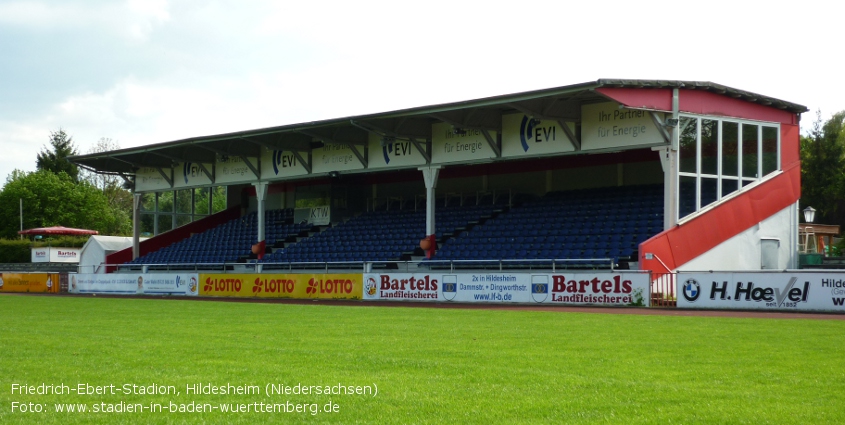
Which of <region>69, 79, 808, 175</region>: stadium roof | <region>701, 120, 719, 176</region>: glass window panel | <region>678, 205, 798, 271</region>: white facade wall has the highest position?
<region>69, 79, 808, 175</region>: stadium roof

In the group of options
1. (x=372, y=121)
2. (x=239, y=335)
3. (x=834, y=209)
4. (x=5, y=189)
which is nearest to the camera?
Answer: (x=239, y=335)

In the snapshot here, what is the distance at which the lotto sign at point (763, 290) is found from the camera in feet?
72.8

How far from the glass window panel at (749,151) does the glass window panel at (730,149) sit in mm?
446

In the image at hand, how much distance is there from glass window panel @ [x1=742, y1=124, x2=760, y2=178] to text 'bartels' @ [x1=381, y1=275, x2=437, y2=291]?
11480 mm

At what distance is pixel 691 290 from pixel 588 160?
13366 mm

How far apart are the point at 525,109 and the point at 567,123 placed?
234 centimetres

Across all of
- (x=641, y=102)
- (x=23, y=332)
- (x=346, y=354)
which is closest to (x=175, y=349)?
(x=346, y=354)

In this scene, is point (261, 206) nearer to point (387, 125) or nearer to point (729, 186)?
point (387, 125)

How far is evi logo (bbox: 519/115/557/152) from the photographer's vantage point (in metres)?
31.8

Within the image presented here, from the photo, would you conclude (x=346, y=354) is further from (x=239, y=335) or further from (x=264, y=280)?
(x=264, y=280)

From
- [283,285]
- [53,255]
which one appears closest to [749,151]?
[283,285]

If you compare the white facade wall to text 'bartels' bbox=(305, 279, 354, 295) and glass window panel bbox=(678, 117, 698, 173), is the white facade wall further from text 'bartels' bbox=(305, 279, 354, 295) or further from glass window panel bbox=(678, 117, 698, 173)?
text 'bartels' bbox=(305, 279, 354, 295)

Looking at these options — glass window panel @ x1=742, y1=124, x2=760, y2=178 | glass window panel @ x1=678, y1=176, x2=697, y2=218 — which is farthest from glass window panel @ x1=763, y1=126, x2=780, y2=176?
glass window panel @ x1=678, y1=176, x2=697, y2=218

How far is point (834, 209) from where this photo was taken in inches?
2421
